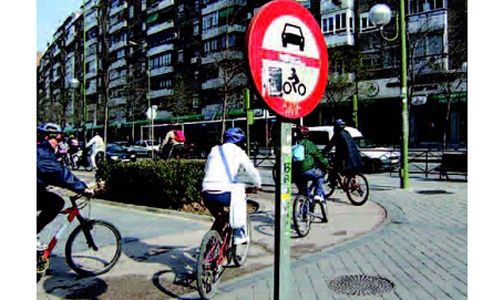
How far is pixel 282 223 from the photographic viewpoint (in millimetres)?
2672

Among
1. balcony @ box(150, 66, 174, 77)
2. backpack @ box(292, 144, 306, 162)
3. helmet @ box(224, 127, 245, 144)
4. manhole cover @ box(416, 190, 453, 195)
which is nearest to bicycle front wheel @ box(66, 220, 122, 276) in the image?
helmet @ box(224, 127, 245, 144)

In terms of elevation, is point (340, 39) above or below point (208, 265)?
above

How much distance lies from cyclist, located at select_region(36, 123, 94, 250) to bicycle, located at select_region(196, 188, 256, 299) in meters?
1.36

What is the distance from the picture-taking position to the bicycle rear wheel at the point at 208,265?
14.6ft

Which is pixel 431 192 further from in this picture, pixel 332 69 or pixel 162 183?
pixel 332 69

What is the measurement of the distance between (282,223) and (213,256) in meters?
2.16

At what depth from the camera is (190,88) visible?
55281 mm

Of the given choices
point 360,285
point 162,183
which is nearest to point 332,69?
point 162,183

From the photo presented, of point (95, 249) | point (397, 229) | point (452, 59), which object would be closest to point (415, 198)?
point (397, 229)

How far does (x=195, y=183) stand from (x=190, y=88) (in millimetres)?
46717

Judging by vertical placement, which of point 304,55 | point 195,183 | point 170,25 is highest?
point 170,25

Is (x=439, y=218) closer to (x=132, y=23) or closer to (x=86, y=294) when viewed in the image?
(x=86, y=294)

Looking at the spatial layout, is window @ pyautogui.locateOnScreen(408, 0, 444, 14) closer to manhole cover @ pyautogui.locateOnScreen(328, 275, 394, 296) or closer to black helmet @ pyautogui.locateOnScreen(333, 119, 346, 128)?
black helmet @ pyautogui.locateOnScreen(333, 119, 346, 128)

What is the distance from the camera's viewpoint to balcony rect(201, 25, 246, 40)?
49.6 metres
